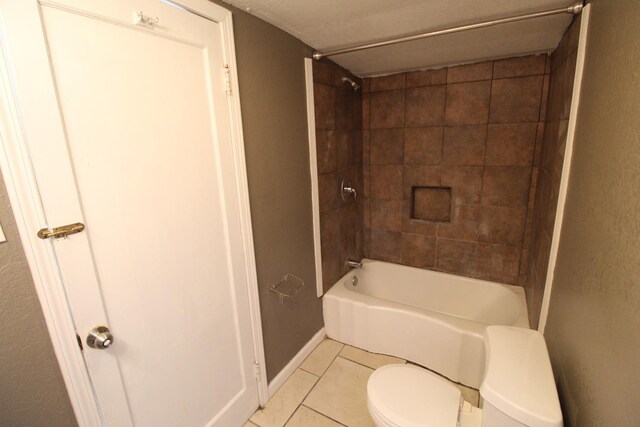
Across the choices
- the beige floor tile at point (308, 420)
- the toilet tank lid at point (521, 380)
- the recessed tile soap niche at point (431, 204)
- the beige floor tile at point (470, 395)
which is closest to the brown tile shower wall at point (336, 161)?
the recessed tile soap niche at point (431, 204)

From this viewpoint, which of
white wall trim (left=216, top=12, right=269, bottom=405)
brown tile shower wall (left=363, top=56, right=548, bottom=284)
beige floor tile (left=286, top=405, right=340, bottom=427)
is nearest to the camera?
white wall trim (left=216, top=12, right=269, bottom=405)

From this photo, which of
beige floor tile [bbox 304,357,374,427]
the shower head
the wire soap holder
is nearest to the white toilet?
beige floor tile [bbox 304,357,374,427]

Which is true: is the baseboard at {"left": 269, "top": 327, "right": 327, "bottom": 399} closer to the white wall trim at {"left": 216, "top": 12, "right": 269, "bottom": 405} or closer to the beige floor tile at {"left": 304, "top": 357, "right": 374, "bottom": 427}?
the white wall trim at {"left": 216, "top": 12, "right": 269, "bottom": 405}

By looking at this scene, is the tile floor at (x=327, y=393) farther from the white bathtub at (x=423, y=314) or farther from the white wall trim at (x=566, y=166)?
the white wall trim at (x=566, y=166)

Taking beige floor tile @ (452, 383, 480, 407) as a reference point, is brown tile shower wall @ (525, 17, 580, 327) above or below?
above

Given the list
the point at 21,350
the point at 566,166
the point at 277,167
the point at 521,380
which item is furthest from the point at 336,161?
the point at 21,350

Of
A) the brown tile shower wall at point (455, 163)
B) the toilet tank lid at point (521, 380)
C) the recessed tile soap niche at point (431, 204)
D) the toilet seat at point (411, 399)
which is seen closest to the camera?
the toilet tank lid at point (521, 380)

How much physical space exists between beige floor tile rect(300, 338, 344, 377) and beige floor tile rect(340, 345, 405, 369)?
0.23 feet

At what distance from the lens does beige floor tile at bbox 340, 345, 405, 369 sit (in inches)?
85.4

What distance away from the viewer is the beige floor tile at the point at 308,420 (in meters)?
1.71

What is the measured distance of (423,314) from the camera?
6.77ft

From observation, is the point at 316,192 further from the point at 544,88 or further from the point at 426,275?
the point at 544,88

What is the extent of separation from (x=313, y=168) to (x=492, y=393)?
1.47 meters

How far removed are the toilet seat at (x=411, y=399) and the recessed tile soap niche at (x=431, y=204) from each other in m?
1.49
